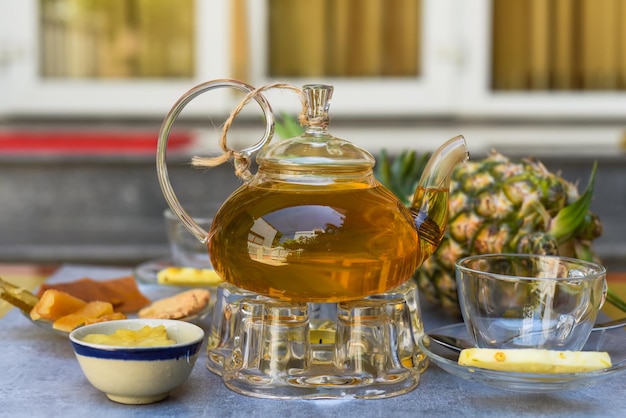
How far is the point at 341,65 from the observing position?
2939 millimetres

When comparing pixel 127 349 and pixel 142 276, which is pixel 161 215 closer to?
pixel 142 276

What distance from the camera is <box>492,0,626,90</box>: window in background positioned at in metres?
2.90

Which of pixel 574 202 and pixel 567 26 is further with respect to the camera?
pixel 567 26

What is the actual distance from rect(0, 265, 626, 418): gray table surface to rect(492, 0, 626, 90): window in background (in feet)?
6.75

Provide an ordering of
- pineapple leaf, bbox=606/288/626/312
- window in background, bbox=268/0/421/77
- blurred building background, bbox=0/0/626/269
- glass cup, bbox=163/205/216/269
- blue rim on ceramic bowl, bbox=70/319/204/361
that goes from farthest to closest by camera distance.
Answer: window in background, bbox=268/0/421/77, blurred building background, bbox=0/0/626/269, glass cup, bbox=163/205/216/269, pineapple leaf, bbox=606/288/626/312, blue rim on ceramic bowl, bbox=70/319/204/361

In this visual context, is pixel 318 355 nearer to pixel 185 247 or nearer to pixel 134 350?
pixel 134 350

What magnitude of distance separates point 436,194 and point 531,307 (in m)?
0.15

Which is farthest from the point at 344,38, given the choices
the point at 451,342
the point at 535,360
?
the point at 535,360

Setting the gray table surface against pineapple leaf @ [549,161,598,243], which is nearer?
the gray table surface

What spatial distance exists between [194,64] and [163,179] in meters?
1.95

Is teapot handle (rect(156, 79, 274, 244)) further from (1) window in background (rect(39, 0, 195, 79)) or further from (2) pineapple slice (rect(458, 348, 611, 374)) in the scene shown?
A: (1) window in background (rect(39, 0, 195, 79))

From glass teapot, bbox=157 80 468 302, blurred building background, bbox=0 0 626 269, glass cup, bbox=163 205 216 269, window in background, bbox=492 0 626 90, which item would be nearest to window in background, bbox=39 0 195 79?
blurred building background, bbox=0 0 626 269

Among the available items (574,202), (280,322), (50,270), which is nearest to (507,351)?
(280,322)

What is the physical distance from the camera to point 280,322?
2.93ft
